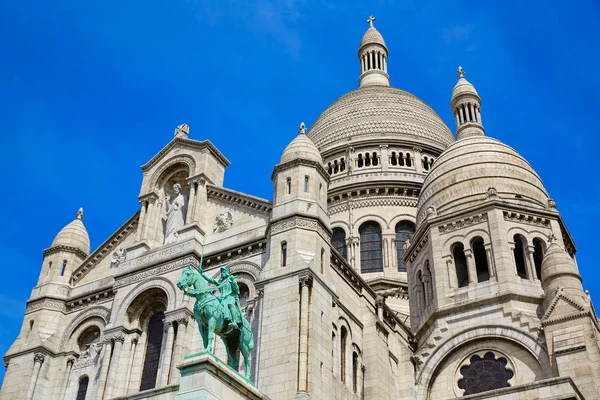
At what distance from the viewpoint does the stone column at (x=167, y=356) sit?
28.5 meters

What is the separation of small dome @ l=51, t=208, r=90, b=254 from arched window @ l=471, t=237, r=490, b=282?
1811 centimetres

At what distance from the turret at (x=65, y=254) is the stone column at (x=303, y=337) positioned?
14.0 meters

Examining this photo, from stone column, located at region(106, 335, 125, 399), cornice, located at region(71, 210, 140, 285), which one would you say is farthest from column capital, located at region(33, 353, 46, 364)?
cornice, located at region(71, 210, 140, 285)

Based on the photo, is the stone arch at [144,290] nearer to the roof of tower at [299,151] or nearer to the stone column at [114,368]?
the stone column at [114,368]

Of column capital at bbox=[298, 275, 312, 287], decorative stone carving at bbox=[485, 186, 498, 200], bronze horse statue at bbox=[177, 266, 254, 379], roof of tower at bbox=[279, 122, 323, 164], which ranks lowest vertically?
bronze horse statue at bbox=[177, 266, 254, 379]

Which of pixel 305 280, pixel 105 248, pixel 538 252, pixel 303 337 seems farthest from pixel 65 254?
pixel 538 252

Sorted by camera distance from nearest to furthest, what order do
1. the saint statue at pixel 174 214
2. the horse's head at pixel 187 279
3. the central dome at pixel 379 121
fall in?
1. the horse's head at pixel 187 279
2. the saint statue at pixel 174 214
3. the central dome at pixel 379 121

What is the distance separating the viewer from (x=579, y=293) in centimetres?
3047

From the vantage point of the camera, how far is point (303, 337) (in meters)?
25.5

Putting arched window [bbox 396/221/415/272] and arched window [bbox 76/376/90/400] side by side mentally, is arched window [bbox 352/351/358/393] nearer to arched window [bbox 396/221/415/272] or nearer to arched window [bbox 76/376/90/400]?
arched window [bbox 76/376/90/400]

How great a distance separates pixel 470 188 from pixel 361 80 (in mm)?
29429

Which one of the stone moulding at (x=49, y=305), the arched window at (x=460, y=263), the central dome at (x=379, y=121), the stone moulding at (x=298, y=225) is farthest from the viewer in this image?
the central dome at (x=379, y=121)

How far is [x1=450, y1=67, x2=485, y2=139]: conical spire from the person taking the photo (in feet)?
152

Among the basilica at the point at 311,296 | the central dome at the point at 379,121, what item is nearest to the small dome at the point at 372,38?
the central dome at the point at 379,121
